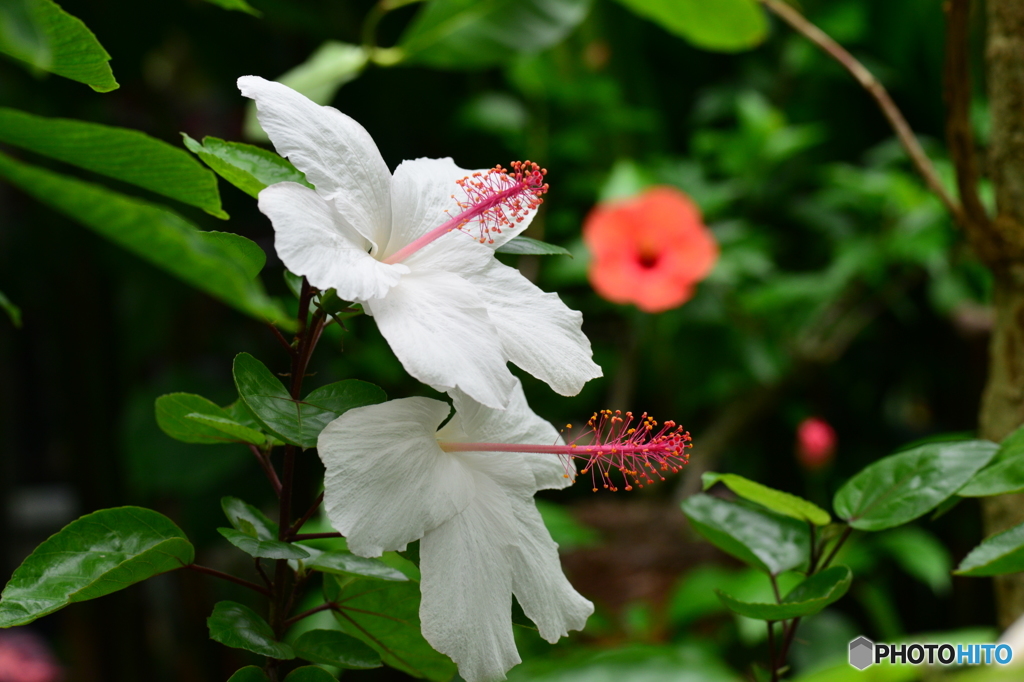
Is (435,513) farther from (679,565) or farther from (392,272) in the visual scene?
(679,565)

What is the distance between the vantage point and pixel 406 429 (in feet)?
0.85

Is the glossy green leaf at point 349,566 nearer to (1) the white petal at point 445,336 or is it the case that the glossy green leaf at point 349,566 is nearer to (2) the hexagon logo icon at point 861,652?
(1) the white petal at point 445,336

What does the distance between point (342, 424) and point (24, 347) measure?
1.63m

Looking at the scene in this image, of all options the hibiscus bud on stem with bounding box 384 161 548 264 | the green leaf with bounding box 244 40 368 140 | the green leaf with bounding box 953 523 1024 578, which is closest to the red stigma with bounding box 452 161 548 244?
the hibiscus bud on stem with bounding box 384 161 548 264

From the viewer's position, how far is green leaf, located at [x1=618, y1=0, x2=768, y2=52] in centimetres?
77

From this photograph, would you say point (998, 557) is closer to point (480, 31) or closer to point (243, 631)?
point (243, 631)

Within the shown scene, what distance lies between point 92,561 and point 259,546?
0.06 metres

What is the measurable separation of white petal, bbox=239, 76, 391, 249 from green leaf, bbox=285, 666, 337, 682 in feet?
0.47

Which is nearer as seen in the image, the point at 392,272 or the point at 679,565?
the point at 392,272

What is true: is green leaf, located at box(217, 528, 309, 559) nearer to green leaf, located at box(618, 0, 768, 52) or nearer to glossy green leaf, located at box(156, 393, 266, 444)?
glossy green leaf, located at box(156, 393, 266, 444)

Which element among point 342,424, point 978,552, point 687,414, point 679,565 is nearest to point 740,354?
point 687,414

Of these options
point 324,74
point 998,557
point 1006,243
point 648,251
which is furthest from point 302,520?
point 648,251

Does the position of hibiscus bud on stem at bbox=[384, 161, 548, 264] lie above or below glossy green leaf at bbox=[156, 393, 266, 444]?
above

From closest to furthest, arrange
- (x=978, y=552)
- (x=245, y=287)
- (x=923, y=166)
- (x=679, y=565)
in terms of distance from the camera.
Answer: (x=245, y=287) → (x=978, y=552) → (x=923, y=166) → (x=679, y=565)
